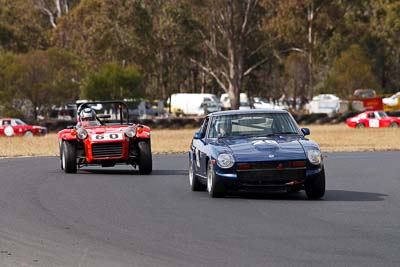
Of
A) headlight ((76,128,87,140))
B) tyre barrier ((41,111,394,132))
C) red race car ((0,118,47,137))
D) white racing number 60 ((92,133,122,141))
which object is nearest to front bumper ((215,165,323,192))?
white racing number 60 ((92,133,122,141))

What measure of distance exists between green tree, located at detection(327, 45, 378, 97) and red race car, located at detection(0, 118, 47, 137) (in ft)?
103

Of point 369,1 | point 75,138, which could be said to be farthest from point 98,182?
point 369,1

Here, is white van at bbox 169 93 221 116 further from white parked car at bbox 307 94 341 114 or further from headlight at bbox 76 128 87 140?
headlight at bbox 76 128 87 140

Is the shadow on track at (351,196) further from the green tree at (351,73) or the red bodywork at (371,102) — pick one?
the green tree at (351,73)

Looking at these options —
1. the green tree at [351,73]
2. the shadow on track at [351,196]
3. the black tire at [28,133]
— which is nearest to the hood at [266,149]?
the shadow on track at [351,196]

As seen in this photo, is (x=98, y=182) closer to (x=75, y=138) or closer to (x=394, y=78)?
(x=75, y=138)

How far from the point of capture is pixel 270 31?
236 feet

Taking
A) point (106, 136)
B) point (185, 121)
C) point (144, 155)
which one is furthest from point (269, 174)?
point (185, 121)

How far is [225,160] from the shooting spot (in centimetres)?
1469

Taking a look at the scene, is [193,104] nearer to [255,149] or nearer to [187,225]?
[255,149]

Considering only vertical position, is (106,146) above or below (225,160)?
below

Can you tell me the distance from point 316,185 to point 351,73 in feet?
223

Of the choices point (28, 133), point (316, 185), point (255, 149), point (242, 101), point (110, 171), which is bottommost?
point (242, 101)

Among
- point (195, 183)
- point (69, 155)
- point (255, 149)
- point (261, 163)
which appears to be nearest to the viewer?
point (261, 163)
